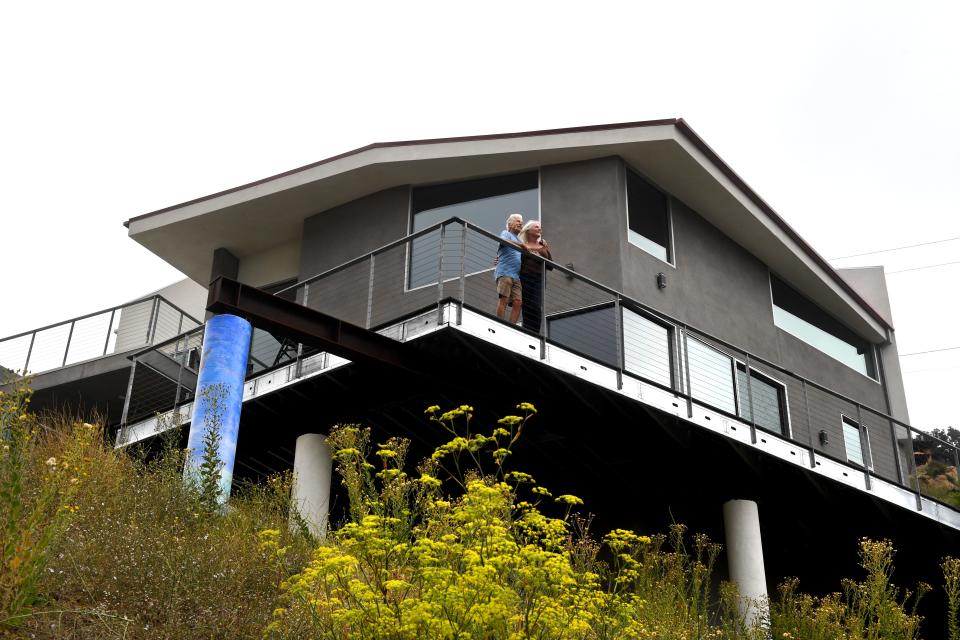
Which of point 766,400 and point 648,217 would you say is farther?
point 766,400

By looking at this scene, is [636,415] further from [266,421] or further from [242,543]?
[242,543]

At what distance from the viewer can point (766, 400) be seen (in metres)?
15.3

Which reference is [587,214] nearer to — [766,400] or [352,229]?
[352,229]

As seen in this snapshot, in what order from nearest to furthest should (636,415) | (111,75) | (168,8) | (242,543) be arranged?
(242,543), (636,415), (168,8), (111,75)

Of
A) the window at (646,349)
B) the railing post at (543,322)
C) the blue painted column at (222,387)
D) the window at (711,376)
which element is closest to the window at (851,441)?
the window at (711,376)

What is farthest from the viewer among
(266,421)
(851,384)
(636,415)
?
(851,384)

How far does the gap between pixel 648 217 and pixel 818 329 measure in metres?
5.64

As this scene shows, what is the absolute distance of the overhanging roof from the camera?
14312mm

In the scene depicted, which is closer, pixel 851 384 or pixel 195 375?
pixel 195 375

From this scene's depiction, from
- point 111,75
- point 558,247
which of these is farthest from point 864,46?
point 111,75

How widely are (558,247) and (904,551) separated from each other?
23.7 ft

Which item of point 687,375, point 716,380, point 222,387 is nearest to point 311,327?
point 222,387

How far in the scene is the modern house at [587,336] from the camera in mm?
11242

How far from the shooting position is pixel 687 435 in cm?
1209
